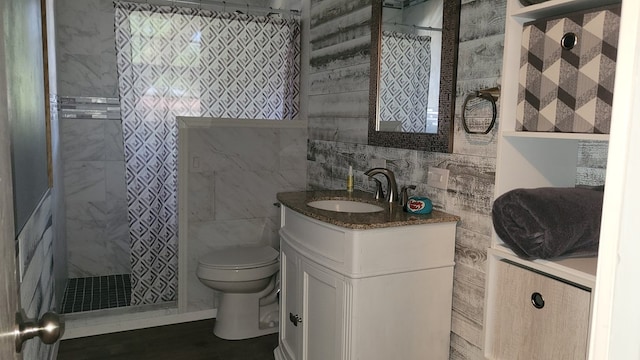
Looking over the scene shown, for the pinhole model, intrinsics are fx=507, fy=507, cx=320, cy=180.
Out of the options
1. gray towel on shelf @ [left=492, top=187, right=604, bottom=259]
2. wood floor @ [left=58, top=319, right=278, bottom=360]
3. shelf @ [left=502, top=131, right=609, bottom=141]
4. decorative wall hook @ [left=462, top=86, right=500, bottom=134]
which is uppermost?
decorative wall hook @ [left=462, top=86, right=500, bottom=134]

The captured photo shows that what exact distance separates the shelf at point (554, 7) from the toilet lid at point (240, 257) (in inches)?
82.7

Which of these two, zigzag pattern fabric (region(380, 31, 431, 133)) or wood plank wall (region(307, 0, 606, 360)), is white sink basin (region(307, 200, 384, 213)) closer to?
wood plank wall (region(307, 0, 606, 360))

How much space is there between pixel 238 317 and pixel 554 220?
7.30ft

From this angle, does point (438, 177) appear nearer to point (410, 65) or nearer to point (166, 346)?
point (410, 65)

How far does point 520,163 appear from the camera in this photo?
151 cm

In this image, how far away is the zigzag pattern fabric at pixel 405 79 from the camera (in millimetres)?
2277

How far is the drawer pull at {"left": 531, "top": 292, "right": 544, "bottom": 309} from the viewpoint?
137cm

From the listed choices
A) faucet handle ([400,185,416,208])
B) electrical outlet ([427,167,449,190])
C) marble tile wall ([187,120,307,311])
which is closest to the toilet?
marble tile wall ([187,120,307,311])

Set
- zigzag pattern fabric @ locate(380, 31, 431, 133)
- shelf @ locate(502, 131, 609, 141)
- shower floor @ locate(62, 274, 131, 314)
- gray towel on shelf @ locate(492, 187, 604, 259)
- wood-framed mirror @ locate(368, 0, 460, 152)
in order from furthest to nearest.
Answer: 1. shower floor @ locate(62, 274, 131, 314)
2. zigzag pattern fabric @ locate(380, 31, 431, 133)
3. wood-framed mirror @ locate(368, 0, 460, 152)
4. gray towel on shelf @ locate(492, 187, 604, 259)
5. shelf @ locate(502, 131, 609, 141)

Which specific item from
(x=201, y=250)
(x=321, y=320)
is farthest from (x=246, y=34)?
(x=321, y=320)

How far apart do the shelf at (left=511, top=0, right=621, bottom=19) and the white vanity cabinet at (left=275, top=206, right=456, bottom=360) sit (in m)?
0.91

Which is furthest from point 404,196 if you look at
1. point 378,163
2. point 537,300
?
point 537,300

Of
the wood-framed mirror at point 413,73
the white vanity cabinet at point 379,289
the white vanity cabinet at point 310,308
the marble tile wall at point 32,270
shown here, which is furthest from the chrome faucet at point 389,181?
the marble tile wall at point 32,270

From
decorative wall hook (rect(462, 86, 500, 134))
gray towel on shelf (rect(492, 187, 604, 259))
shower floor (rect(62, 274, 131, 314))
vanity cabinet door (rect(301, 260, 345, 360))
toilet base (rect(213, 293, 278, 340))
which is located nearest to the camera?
gray towel on shelf (rect(492, 187, 604, 259))
